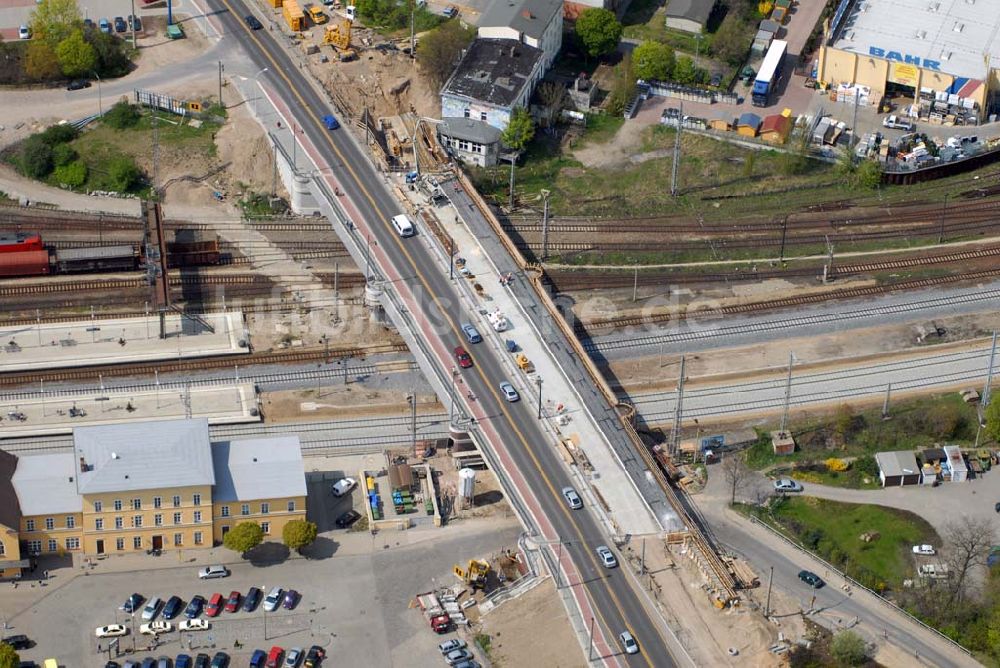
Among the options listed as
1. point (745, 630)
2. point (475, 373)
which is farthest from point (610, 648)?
point (475, 373)

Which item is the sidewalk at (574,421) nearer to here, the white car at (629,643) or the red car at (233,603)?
the white car at (629,643)

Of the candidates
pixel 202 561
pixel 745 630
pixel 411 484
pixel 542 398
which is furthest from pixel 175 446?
pixel 745 630

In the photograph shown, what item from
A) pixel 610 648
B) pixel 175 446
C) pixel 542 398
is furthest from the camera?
pixel 542 398

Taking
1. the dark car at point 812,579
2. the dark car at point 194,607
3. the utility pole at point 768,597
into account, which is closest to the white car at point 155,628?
the dark car at point 194,607

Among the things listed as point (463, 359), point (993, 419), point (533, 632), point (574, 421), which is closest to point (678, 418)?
point (574, 421)

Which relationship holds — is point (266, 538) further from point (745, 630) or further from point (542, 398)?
point (745, 630)

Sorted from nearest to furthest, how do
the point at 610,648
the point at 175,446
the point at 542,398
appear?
1. the point at 610,648
2. the point at 175,446
3. the point at 542,398

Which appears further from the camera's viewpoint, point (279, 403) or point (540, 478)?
point (279, 403)
